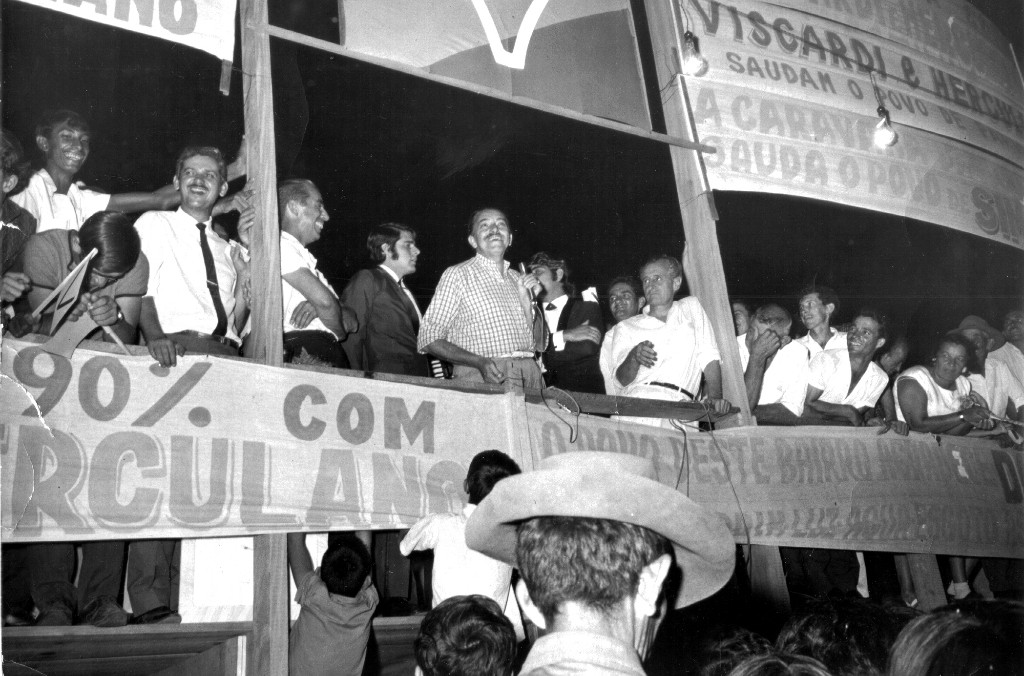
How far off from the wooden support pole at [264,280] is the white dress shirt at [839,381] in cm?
435

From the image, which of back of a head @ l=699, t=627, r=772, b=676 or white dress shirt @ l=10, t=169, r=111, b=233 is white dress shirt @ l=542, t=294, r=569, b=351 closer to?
white dress shirt @ l=10, t=169, r=111, b=233

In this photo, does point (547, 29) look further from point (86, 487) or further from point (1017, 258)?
point (1017, 258)

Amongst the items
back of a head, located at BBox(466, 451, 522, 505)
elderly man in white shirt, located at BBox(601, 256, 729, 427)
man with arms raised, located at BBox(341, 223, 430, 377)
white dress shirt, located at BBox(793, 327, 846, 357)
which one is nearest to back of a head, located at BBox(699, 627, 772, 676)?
back of a head, located at BBox(466, 451, 522, 505)

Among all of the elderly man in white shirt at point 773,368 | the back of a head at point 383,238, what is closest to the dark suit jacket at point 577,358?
the elderly man in white shirt at point 773,368

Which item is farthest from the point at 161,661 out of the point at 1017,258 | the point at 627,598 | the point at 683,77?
the point at 1017,258

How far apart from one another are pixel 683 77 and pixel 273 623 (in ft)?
16.4

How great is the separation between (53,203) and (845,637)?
162 inches

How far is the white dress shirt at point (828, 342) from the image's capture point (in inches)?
304

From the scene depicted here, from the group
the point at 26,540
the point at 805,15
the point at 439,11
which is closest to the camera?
the point at 26,540

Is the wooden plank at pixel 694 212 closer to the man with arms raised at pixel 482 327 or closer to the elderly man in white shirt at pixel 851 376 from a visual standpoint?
the elderly man in white shirt at pixel 851 376

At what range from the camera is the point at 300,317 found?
17.7ft

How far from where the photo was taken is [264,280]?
496 cm

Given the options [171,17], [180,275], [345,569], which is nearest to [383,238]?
[180,275]

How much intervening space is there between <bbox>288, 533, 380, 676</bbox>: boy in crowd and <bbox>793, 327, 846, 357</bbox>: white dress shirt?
4308 mm
